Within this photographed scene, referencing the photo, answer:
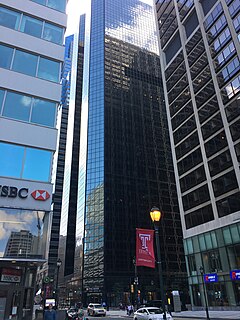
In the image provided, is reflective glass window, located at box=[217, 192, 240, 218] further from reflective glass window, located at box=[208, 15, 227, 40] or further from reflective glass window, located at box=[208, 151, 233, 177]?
reflective glass window, located at box=[208, 15, 227, 40]

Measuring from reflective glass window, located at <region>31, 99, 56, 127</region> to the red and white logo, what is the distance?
451 cm

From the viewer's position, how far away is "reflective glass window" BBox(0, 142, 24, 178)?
15773 millimetres

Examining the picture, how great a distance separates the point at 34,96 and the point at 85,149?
87.7 m

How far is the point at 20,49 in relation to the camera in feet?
63.2

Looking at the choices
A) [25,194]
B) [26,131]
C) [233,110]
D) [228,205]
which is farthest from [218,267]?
[26,131]

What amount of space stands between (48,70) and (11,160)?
742 centimetres

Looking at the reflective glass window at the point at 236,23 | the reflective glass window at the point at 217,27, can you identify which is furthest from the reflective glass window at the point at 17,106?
the reflective glass window at the point at 217,27

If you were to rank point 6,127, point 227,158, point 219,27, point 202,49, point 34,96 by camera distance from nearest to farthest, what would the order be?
point 6,127 → point 34,96 → point 227,158 → point 219,27 → point 202,49

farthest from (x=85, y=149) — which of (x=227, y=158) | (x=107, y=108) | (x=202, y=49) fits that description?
(x=227, y=158)

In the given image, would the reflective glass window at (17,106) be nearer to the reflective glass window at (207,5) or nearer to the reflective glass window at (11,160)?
the reflective glass window at (11,160)

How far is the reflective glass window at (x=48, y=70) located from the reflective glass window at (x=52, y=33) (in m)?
2.11

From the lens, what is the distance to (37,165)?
16734 mm

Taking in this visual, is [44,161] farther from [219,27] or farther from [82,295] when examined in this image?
[82,295]

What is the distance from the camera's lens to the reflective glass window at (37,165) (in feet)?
53.6
